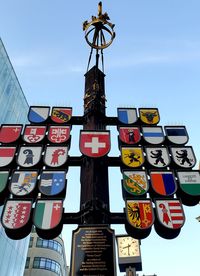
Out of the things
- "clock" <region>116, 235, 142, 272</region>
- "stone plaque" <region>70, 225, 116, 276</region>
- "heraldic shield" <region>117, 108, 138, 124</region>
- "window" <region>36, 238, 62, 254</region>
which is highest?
"window" <region>36, 238, 62, 254</region>

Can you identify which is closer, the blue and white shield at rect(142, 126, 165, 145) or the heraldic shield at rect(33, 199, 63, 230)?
the heraldic shield at rect(33, 199, 63, 230)

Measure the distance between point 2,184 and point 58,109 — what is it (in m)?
4.21

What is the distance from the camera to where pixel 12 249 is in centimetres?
4041

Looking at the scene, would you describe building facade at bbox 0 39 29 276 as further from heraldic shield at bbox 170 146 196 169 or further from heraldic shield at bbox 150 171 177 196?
heraldic shield at bbox 150 171 177 196

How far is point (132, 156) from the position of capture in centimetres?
1017

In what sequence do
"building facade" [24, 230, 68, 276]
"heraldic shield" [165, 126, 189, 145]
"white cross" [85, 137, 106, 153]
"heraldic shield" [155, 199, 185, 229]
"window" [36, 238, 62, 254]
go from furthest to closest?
"window" [36, 238, 62, 254] → "building facade" [24, 230, 68, 276] → "heraldic shield" [165, 126, 189, 145] → "white cross" [85, 137, 106, 153] → "heraldic shield" [155, 199, 185, 229]

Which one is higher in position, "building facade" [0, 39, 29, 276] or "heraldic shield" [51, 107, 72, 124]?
"building facade" [0, 39, 29, 276]

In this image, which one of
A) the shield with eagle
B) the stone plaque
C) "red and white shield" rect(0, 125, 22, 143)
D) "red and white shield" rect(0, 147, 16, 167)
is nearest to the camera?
the stone plaque

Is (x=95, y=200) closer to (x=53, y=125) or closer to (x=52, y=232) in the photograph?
(x=52, y=232)

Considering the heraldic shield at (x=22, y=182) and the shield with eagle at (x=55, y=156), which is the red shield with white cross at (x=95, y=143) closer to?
the shield with eagle at (x=55, y=156)

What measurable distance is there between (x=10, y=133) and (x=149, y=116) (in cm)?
528

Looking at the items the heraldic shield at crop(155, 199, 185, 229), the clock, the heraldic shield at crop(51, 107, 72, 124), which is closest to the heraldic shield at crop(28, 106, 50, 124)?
the heraldic shield at crop(51, 107, 72, 124)

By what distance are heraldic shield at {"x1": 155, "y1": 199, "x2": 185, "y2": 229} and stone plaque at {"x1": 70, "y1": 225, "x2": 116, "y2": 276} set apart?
1.42m

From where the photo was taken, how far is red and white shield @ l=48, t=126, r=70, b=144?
35.4ft
